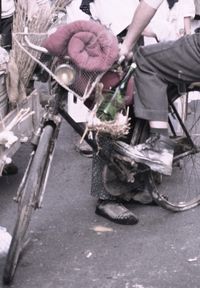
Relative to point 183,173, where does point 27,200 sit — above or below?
above

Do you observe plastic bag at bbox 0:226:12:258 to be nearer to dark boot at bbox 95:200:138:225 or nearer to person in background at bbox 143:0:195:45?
dark boot at bbox 95:200:138:225

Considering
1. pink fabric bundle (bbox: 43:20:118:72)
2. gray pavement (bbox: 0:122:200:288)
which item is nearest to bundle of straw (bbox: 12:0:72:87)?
pink fabric bundle (bbox: 43:20:118:72)

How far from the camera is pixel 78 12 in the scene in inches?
202

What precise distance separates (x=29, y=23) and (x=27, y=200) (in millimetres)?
1424

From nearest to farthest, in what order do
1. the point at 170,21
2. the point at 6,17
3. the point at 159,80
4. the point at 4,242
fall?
the point at 4,242
the point at 159,80
the point at 170,21
the point at 6,17

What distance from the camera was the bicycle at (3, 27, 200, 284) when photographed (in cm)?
340

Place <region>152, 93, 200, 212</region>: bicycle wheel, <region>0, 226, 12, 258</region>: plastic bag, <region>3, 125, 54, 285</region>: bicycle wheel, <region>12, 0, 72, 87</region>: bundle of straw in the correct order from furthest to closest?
<region>152, 93, 200, 212</region>: bicycle wheel → <region>12, 0, 72, 87</region>: bundle of straw → <region>0, 226, 12, 258</region>: plastic bag → <region>3, 125, 54, 285</region>: bicycle wheel

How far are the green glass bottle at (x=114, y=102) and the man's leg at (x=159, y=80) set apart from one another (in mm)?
107

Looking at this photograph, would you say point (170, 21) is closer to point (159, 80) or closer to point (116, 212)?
point (159, 80)

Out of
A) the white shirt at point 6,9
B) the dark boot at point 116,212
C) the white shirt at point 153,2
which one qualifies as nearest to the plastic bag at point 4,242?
the dark boot at point 116,212

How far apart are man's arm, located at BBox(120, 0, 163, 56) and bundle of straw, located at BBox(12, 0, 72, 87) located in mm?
672

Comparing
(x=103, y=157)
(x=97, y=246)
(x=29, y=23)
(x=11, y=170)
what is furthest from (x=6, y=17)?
(x=97, y=246)

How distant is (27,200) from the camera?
11.1ft

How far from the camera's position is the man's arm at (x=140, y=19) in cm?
369
